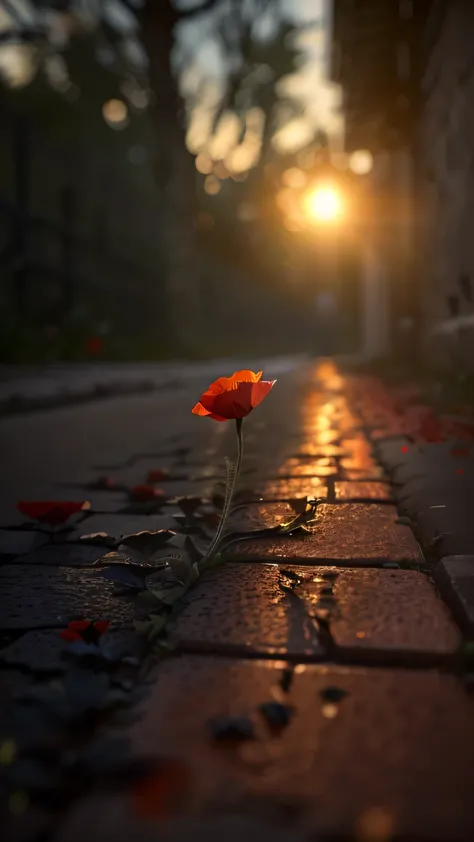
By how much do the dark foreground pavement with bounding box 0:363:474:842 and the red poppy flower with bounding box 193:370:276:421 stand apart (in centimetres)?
30

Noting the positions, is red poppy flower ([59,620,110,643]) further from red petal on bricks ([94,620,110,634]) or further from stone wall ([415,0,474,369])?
stone wall ([415,0,474,369])

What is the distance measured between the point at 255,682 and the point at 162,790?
22 centimetres

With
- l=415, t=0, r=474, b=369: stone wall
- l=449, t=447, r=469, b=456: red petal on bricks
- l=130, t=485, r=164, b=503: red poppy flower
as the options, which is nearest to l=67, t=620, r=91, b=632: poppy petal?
l=130, t=485, r=164, b=503: red poppy flower

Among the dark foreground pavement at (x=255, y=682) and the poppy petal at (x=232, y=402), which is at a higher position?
the poppy petal at (x=232, y=402)

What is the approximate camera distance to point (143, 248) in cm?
1188

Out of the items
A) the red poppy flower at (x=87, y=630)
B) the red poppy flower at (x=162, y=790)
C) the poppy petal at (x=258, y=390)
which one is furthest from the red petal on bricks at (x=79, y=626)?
the poppy petal at (x=258, y=390)

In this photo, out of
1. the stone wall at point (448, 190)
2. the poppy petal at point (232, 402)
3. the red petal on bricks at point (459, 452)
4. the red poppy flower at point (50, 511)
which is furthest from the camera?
the stone wall at point (448, 190)

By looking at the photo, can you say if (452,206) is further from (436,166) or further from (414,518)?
(414,518)

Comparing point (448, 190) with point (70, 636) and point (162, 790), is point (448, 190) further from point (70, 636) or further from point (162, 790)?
point (162, 790)

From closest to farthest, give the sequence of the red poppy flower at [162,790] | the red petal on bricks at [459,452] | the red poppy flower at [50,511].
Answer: the red poppy flower at [162,790]
the red poppy flower at [50,511]
the red petal on bricks at [459,452]

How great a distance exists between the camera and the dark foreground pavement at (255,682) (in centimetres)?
57

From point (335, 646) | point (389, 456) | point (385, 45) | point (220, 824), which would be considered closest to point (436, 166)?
point (385, 45)

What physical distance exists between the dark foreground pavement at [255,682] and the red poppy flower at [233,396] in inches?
11.6

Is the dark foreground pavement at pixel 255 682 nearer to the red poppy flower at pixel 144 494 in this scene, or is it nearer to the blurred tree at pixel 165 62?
the red poppy flower at pixel 144 494
